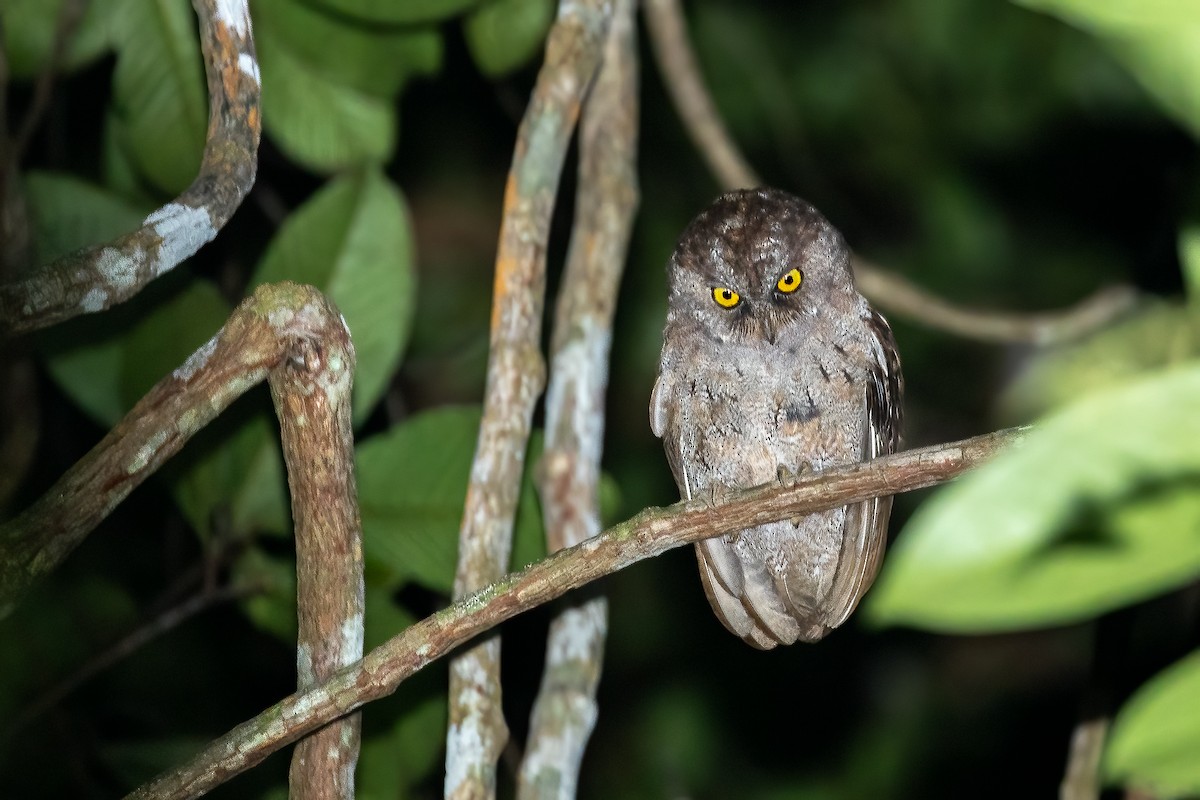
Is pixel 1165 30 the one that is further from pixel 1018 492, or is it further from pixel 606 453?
pixel 606 453

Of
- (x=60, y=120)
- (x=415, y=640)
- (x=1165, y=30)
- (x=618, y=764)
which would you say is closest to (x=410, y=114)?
(x=60, y=120)

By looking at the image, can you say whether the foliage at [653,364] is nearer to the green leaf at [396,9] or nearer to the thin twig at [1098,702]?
the green leaf at [396,9]

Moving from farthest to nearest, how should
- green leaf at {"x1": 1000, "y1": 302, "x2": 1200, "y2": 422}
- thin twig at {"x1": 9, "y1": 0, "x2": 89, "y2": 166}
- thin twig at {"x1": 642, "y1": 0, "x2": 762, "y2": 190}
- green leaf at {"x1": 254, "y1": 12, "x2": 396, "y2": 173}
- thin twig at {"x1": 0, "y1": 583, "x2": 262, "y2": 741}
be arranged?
1. green leaf at {"x1": 1000, "y1": 302, "x2": 1200, "y2": 422}
2. thin twig at {"x1": 642, "y1": 0, "x2": 762, "y2": 190}
3. green leaf at {"x1": 254, "y1": 12, "x2": 396, "y2": 173}
4. thin twig at {"x1": 9, "y1": 0, "x2": 89, "y2": 166}
5. thin twig at {"x1": 0, "y1": 583, "x2": 262, "y2": 741}

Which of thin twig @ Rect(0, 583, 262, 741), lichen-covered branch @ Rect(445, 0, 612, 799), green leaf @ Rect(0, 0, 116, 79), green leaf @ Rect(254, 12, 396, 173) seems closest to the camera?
lichen-covered branch @ Rect(445, 0, 612, 799)

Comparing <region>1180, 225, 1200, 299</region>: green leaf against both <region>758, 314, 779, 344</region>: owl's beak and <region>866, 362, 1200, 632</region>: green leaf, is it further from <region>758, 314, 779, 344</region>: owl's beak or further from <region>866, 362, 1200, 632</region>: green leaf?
<region>758, 314, 779, 344</region>: owl's beak

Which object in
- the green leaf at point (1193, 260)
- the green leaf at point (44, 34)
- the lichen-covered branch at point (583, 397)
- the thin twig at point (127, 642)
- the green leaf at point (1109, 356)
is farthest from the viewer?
the green leaf at point (1109, 356)

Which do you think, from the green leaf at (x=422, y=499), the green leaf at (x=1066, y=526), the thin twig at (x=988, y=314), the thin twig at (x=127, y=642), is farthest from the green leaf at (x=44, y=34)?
the green leaf at (x=1066, y=526)

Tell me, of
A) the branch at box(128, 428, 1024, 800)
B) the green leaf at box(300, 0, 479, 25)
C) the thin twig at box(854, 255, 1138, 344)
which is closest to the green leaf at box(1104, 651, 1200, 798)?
the branch at box(128, 428, 1024, 800)

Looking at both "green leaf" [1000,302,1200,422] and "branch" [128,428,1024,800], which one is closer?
"branch" [128,428,1024,800]

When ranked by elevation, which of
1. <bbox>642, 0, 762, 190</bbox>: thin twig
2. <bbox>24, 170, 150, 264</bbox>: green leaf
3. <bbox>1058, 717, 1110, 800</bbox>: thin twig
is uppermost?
<bbox>642, 0, 762, 190</bbox>: thin twig
